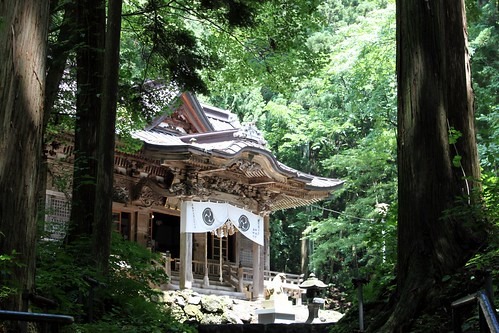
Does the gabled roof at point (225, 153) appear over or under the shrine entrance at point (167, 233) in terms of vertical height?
over

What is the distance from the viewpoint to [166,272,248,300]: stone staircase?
1842cm

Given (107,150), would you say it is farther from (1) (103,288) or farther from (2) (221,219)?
(2) (221,219)

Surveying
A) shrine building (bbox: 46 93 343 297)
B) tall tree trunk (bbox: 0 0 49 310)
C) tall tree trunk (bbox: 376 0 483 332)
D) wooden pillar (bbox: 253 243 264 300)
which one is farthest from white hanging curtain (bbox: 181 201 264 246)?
tall tree trunk (bbox: 0 0 49 310)

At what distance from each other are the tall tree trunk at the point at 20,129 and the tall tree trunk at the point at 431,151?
2.98 m

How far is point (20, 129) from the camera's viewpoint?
4891mm

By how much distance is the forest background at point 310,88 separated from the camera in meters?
10.5

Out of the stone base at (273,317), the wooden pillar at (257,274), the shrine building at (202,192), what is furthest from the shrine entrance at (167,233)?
the stone base at (273,317)

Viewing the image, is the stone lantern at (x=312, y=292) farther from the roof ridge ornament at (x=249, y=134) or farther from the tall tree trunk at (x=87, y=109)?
the tall tree trunk at (x=87, y=109)

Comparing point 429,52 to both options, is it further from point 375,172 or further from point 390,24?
point 375,172

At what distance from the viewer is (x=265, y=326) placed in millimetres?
11891

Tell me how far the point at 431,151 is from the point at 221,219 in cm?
1389

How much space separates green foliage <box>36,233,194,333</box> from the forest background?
0.21 meters

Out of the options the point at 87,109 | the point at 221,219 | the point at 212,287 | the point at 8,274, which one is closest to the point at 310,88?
the point at 221,219

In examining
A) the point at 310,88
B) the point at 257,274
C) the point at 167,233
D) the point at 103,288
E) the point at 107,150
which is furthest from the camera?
the point at 310,88
